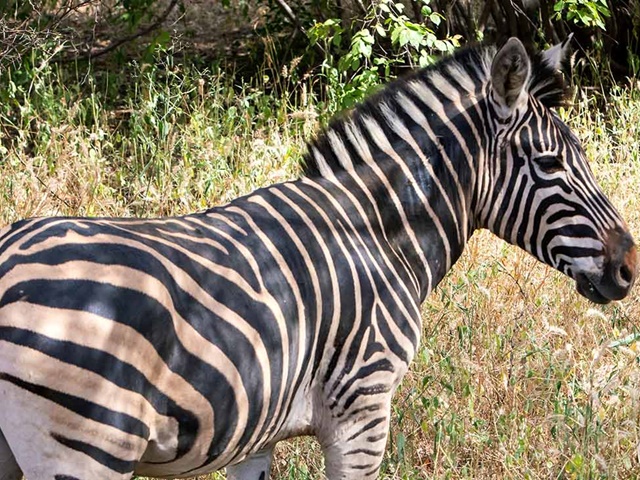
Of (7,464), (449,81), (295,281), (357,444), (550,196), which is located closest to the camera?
(7,464)

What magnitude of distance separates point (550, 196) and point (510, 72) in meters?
0.51

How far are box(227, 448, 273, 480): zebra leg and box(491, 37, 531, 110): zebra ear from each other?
1643 millimetres

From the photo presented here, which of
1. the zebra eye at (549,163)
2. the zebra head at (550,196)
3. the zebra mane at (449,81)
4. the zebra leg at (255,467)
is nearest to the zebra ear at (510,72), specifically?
the zebra head at (550,196)

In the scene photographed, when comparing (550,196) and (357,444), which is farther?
(550,196)

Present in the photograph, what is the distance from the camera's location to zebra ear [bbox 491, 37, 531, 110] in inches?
151

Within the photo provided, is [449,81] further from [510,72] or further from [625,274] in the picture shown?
[625,274]

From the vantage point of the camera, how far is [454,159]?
398cm

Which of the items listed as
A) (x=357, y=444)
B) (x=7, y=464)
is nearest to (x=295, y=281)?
(x=357, y=444)

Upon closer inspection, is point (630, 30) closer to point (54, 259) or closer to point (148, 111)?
point (148, 111)

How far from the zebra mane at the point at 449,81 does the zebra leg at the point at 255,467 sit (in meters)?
1.09

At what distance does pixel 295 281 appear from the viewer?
10.9ft

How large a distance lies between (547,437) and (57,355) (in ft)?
8.67

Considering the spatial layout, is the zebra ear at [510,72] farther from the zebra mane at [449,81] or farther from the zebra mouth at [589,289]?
the zebra mouth at [589,289]

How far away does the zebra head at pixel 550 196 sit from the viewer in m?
3.96
